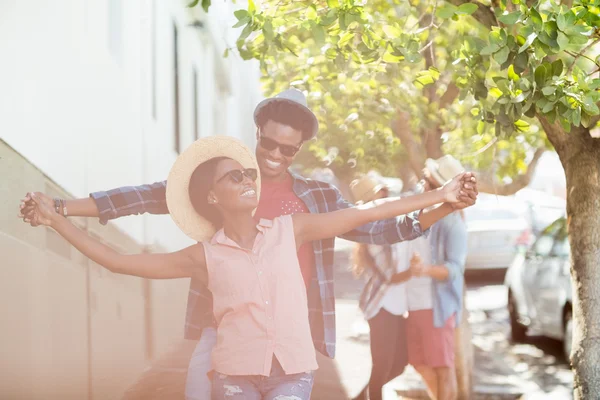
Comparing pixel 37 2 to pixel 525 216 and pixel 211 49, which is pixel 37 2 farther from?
pixel 525 216

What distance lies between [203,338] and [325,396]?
1.48m

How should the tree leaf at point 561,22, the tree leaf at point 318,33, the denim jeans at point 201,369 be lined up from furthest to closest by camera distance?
the tree leaf at point 318,33
the denim jeans at point 201,369
the tree leaf at point 561,22

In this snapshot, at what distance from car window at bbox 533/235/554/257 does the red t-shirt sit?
4.91 meters

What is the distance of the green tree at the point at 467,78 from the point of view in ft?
14.1

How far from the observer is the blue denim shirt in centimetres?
583

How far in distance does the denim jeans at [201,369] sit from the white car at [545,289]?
14.7 ft

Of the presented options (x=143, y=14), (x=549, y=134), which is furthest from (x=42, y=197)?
(x=549, y=134)

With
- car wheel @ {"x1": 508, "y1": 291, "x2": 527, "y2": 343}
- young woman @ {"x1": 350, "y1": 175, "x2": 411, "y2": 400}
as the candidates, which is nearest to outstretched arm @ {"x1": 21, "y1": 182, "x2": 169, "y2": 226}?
young woman @ {"x1": 350, "y1": 175, "x2": 411, "y2": 400}

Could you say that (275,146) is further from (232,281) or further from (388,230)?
(232,281)

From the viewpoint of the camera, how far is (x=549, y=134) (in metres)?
5.29

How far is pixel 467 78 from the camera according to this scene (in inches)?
197

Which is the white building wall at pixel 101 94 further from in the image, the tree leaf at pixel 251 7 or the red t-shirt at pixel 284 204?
the tree leaf at pixel 251 7

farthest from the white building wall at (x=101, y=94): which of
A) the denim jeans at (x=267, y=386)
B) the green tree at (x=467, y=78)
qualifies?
the denim jeans at (x=267, y=386)

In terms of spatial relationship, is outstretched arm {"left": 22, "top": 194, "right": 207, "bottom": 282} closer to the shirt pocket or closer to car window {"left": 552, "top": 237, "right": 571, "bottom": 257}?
the shirt pocket
